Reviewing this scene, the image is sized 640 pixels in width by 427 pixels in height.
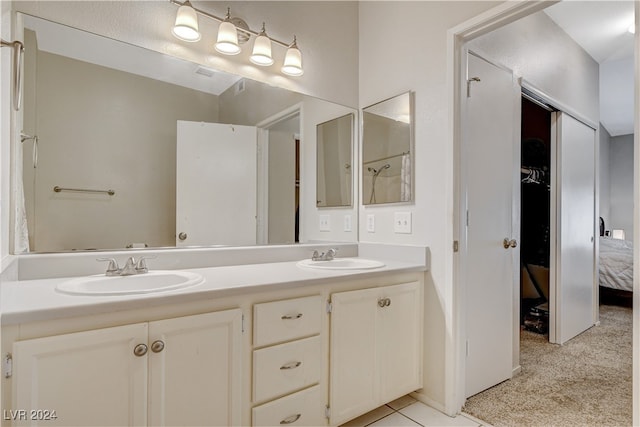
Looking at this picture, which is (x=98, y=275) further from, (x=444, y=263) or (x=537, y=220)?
(x=537, y=220)

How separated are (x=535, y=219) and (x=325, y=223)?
252 cm

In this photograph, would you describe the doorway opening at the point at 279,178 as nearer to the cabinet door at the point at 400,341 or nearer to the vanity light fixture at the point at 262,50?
the vanity light fixture at the point at 262,50

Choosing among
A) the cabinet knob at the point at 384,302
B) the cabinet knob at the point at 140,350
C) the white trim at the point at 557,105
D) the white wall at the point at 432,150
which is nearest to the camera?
the cabinet knob at the point at 140,350

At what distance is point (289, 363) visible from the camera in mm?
1386

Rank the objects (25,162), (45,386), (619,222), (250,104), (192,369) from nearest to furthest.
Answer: (45,386) → (192,369) → (25,162) → (250,104) → (619,222)

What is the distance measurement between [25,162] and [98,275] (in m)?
0.54

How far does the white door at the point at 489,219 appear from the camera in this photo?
196cm

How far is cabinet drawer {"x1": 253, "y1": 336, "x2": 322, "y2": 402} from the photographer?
4.28ft

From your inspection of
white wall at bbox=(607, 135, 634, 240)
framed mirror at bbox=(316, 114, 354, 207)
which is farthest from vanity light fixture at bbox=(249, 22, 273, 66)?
white wall at bbox=(607, 135, 634, 240)

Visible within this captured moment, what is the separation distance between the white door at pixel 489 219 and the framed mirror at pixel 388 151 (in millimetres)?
327

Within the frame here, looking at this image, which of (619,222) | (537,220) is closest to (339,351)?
(537,220)

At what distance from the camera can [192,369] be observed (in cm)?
114

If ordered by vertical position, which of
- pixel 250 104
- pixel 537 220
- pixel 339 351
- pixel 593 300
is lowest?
pixel 593 300

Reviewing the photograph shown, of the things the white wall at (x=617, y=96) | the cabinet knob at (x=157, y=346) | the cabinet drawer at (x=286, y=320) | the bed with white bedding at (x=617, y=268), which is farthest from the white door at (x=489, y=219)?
the white wall at (x=617, y=96)
